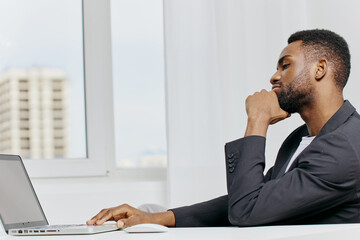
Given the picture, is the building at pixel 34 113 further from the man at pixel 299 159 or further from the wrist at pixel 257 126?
the wrist at pixel 257 126

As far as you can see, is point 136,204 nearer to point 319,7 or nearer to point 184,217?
point 184,217

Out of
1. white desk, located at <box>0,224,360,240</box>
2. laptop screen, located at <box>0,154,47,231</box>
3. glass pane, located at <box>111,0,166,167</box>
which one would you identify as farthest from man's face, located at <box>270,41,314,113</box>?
glass pane, located at <box>111,0,166,167</box>

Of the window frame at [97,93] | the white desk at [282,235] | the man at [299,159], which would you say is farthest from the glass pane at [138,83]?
the white desk at [282,235]

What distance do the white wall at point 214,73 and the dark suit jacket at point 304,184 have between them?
1142 millimetres

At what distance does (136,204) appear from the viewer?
2.61 metres

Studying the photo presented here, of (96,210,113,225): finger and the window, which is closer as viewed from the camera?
(96,210,113,225): finger

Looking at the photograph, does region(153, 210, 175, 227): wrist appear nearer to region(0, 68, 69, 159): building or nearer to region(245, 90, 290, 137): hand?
region(245, 90, 290, 137): hand

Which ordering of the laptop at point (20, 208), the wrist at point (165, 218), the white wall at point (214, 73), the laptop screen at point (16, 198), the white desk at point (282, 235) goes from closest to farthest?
the white desk at point (282, 235)
the laptop at point (20, 208)
the laptop screen at point (16, 198)
the wrist at point (165, 218)
the white wall at point (214, 73)

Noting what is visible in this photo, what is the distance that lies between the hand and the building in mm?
1376

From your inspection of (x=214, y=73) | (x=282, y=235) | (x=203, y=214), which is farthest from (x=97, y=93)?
(x=282, y=235)

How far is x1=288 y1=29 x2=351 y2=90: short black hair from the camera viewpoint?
1.61 m

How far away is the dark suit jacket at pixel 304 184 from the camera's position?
130cm

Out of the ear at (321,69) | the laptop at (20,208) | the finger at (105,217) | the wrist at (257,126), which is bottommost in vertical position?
the finger at (105,217)

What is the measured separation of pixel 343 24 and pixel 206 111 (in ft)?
2.35
